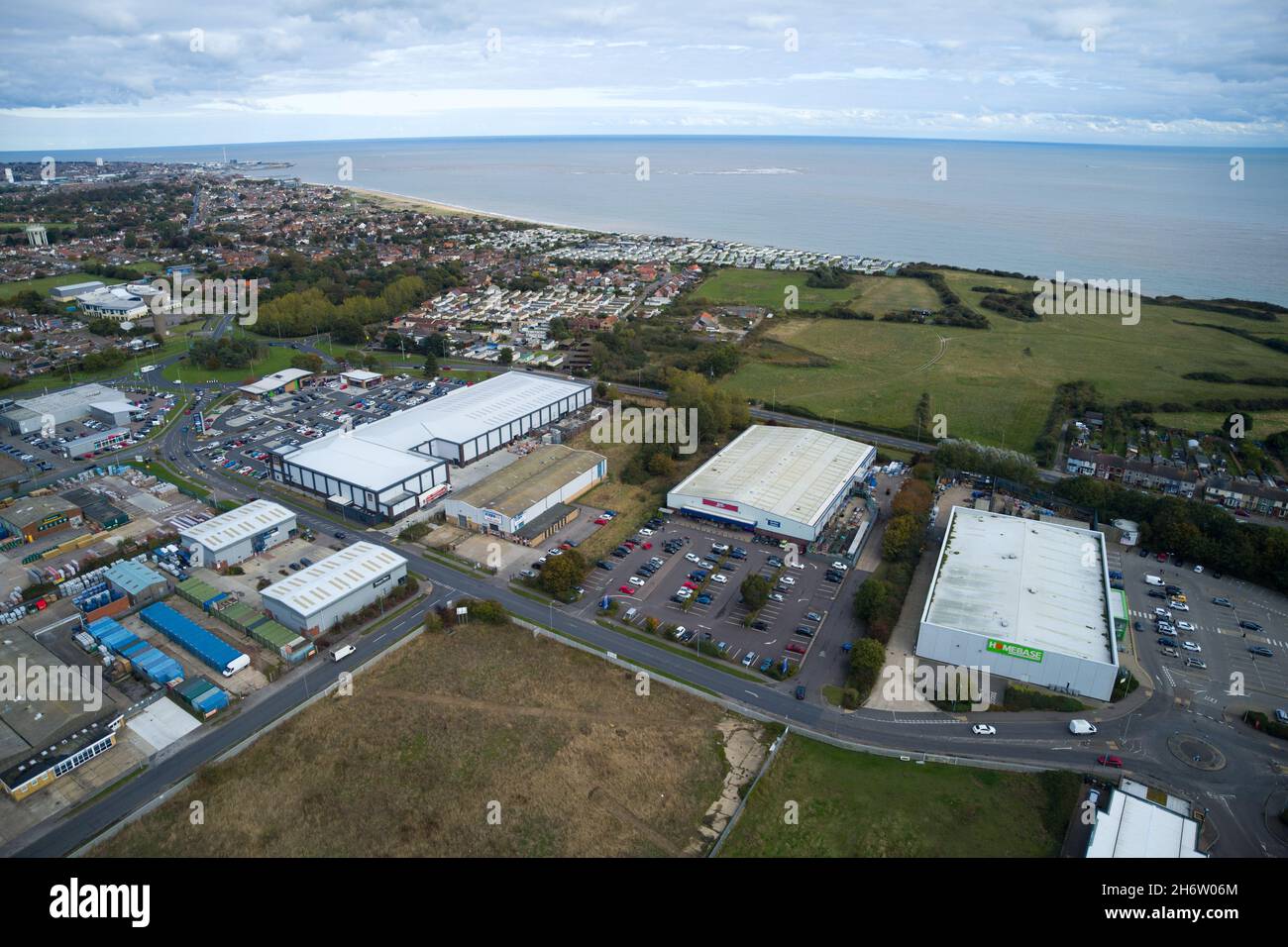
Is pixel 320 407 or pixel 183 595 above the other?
pixel 320 407

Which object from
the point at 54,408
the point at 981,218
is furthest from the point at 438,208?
the point at 54,408

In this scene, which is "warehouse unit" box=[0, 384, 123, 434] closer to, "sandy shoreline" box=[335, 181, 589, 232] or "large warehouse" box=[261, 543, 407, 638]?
"large warehouse" box=[261, 543, 407, 638]

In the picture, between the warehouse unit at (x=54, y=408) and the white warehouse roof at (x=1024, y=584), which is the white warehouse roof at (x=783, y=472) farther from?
the warehouse unit at (x=54, y=408)

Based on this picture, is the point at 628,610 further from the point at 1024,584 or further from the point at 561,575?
the point at 1024,584

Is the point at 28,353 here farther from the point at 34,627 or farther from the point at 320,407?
the point at 34,627

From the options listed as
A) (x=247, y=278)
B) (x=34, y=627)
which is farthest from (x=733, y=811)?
(x=247, y=278)

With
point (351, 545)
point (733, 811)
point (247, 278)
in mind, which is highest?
point (247, 278)
